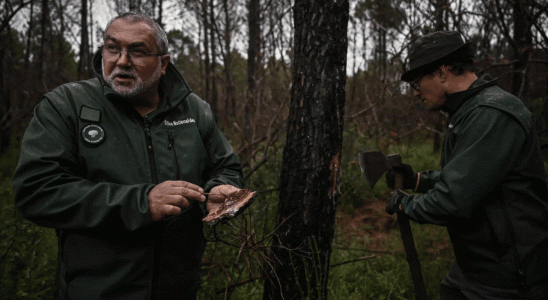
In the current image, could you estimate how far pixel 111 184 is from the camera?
152 centimetres

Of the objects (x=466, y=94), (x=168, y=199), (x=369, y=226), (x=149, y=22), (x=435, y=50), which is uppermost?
(x=149, y=22)

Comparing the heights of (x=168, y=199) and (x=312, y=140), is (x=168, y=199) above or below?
below

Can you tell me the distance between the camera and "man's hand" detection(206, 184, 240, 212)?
5.70 ft

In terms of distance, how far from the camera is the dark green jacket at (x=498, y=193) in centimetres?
179

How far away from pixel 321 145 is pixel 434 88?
0.84 metres

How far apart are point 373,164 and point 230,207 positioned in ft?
4.99

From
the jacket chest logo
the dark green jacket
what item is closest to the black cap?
the dark green jacket

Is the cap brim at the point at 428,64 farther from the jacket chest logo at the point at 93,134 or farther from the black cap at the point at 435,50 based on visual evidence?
the jacket chest logo at the point at 93,134

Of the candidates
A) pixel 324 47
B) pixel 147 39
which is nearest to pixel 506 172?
pixel 324 47

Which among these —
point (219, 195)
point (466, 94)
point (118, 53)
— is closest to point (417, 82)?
point (466, 94)

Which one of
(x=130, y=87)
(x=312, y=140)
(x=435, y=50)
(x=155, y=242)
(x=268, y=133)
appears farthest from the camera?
(x=268, y=133)

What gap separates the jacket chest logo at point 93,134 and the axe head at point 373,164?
6.10 ft

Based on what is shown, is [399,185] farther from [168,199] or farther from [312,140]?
[168,199]

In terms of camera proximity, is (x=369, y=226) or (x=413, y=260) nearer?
(x=413, y=260)
